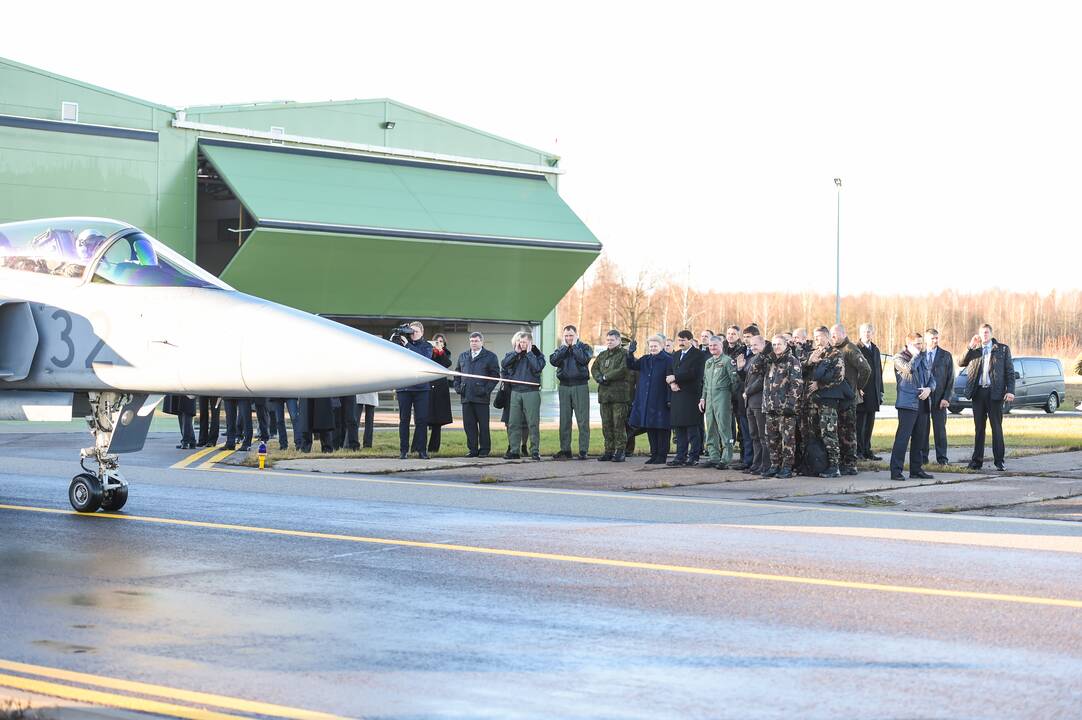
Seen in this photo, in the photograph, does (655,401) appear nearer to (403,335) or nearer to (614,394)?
(614,394)

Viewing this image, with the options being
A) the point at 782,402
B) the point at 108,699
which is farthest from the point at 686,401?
the point at 108,699

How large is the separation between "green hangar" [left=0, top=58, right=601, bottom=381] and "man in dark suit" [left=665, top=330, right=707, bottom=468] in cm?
2151

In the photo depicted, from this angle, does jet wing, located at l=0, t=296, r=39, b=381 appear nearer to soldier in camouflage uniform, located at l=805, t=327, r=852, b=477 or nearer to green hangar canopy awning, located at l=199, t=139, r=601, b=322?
soldier in camouflage uniform, located at l=805, t=327, r=852, b=477

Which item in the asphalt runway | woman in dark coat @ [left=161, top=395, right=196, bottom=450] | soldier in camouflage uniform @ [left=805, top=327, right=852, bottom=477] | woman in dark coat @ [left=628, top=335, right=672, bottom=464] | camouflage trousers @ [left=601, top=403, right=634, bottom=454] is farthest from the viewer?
woman in dark coat @ [left=161, top=395, right=196, bottom=450]

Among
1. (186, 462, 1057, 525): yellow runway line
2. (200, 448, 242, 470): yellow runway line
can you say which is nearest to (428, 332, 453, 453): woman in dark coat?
(186, 462, 1057, 525): yellow runway line

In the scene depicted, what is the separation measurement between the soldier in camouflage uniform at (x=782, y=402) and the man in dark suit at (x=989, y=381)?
2543 mm

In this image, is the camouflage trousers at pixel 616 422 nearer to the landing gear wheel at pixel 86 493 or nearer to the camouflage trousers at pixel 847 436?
the camouflage trousers at pixel 847 436

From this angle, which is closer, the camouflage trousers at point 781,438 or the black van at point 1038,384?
the camouflage trousers at point 781,438

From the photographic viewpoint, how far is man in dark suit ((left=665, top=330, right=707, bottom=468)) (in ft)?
61.3

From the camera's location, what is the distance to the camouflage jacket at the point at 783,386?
16.6 metres

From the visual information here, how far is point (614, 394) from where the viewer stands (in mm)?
19062

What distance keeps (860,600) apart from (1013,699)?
Result: 2.49 metres

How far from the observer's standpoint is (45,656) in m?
6.80

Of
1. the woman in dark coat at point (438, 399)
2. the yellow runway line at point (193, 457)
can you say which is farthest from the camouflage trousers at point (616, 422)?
the yellow runway line at point (193, 457)
